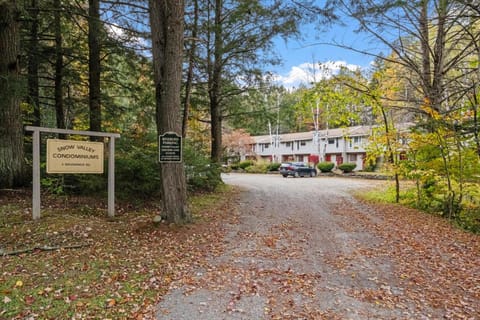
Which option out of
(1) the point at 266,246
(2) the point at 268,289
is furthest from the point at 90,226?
(2) the point at 268,289

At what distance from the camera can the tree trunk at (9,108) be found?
21.0 ft

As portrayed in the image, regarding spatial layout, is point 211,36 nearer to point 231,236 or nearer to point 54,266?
point 231,236

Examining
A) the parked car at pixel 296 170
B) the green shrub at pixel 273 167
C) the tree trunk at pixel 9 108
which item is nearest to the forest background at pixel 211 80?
the tree trunk at pixel 9 108

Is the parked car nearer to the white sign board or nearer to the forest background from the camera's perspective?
the forest background

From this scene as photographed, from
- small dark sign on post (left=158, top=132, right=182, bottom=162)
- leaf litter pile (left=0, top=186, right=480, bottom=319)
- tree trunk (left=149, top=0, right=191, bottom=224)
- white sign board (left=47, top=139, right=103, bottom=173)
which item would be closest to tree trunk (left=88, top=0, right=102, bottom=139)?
white sign board (left=47, top=139, right=103, bottom=173)

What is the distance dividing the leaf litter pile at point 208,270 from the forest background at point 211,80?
4.63 feet

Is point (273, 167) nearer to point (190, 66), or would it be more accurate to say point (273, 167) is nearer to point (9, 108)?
point (190, 66)

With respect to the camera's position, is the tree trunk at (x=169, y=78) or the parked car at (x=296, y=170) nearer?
the tree trunk at (x=169, y=78)

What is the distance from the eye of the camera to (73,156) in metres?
5.98

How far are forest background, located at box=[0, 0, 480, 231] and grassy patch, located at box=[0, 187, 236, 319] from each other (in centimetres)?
111

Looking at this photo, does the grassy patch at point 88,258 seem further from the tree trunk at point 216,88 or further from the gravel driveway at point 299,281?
the tree trunk at point 216,88

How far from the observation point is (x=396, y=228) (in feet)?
21.6

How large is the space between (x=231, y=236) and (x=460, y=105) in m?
7.78

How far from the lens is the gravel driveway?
311 cm
